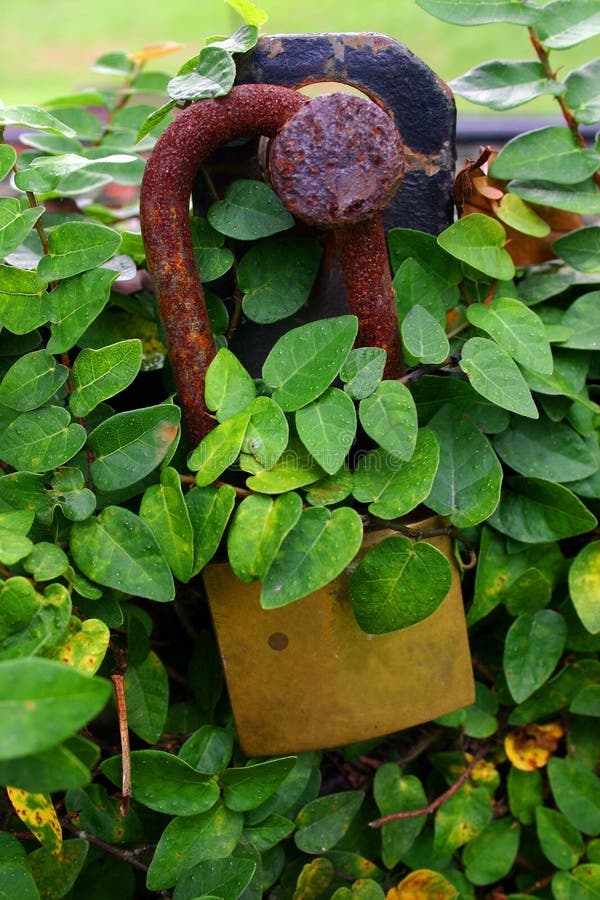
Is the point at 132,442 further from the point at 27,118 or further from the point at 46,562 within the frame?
the point at 27,118

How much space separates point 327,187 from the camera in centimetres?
72

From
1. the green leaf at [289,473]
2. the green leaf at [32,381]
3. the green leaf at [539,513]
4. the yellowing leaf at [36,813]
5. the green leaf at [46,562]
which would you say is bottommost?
the yellowing leaf at [36,813]

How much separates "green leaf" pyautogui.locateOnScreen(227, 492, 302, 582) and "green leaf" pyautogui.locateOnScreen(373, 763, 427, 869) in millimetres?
405

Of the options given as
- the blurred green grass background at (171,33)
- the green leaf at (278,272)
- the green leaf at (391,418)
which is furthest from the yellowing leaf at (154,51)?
the blurred green grass background at (171,33)

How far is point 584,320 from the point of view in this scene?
0.91 meters

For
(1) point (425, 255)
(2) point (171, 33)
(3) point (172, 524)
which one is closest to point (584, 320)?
(1) point (425, 255)

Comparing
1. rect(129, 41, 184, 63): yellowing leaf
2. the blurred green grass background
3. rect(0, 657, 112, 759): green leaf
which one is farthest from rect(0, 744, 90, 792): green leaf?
the blurred green grass background

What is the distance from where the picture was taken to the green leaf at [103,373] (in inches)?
29.1

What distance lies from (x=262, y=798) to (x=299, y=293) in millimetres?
513

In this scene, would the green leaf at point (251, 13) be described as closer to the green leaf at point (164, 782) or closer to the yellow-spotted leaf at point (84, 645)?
the yellow-spotted leaf at point (84, 645)

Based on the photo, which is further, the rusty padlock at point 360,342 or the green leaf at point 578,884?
the green leaf at point 578,884

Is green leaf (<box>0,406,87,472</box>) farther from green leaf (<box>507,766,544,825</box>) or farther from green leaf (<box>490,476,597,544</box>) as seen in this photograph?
green leaf (<box>507,766,544,825</box>)

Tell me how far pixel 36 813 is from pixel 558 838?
62 cm

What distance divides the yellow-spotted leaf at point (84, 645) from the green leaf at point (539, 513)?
441 mm
